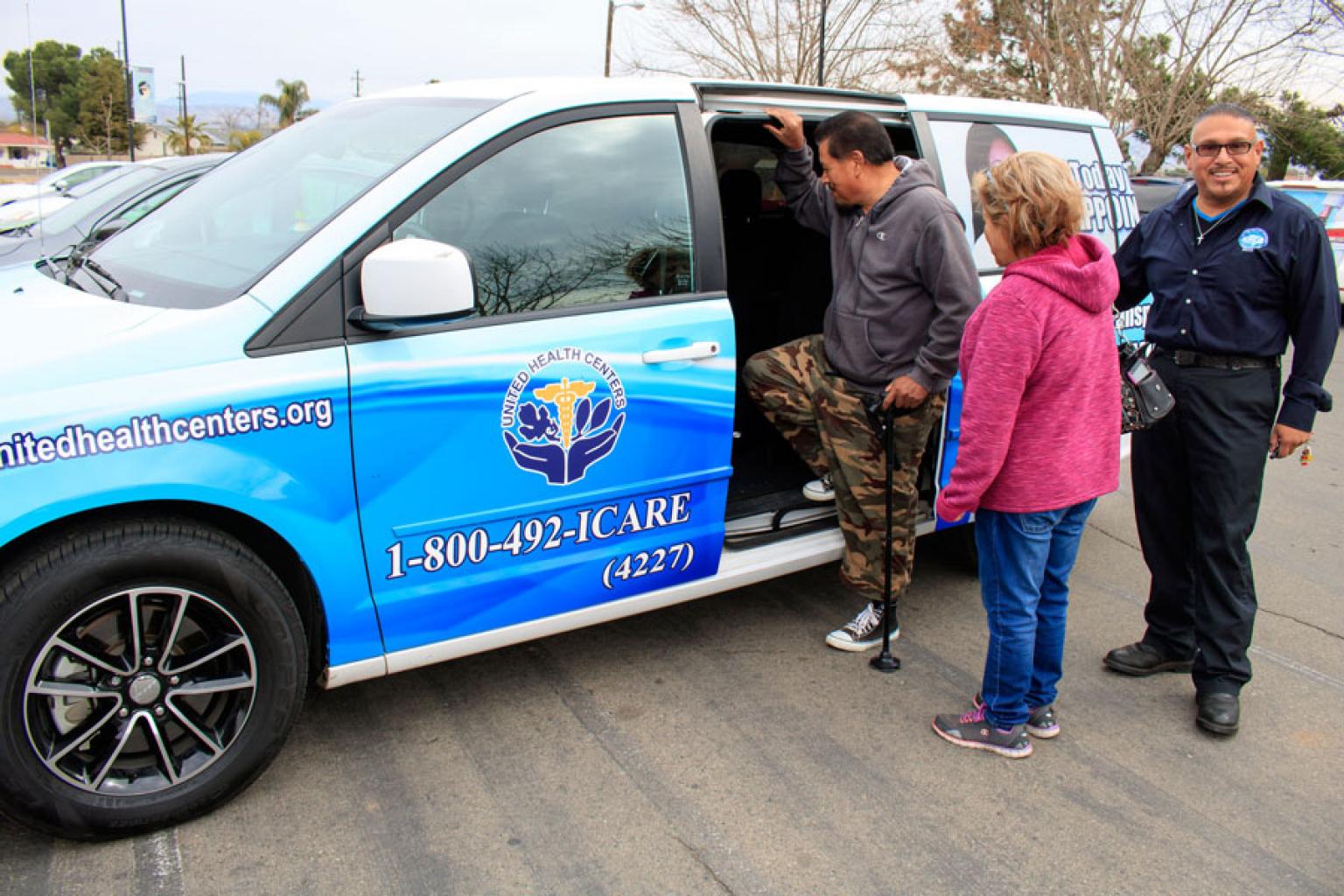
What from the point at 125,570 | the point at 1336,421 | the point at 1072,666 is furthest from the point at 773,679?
the point at 1336,421

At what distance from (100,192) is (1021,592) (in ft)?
31.6

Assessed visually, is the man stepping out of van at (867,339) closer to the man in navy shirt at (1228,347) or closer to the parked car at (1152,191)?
the man in navy shirt at (1228,347)

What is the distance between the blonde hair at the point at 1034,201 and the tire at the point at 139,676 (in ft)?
6.96

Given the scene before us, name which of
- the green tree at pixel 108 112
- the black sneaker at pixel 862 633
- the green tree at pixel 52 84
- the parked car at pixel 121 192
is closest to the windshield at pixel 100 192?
the parked car at pixel 121 192

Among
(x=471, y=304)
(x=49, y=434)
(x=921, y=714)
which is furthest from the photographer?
(x=921, y=714)

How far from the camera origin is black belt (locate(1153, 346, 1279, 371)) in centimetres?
325

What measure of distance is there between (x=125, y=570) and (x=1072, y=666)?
122 inches

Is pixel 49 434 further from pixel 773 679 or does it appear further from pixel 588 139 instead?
pixel 773 679

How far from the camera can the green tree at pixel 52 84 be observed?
81938mm

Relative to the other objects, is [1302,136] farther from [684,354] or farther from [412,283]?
[412,283]

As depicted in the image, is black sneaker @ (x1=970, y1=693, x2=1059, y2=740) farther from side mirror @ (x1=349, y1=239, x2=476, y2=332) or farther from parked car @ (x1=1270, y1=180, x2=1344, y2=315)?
parked car @ (x1=1270, y1=180, x2=1344, y2=315)

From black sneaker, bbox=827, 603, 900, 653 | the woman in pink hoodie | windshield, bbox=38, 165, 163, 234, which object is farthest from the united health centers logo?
windshield, bbox=38, 165, 163, 234

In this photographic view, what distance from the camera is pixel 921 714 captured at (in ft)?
10.9

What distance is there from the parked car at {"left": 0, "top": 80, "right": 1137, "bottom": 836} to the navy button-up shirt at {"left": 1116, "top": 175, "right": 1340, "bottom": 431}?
1487 mm
